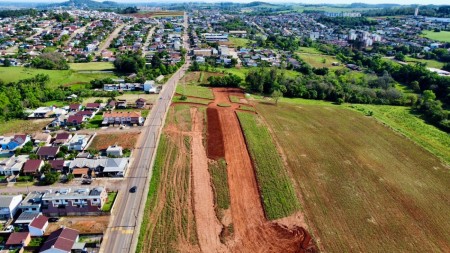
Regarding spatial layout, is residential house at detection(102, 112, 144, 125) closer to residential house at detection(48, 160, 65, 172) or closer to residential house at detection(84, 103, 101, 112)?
residential house at detection(84, 103, 101, 112)

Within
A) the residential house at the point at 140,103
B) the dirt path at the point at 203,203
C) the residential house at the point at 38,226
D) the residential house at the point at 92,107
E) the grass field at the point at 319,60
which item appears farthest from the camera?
the grass field at the point at 319,60

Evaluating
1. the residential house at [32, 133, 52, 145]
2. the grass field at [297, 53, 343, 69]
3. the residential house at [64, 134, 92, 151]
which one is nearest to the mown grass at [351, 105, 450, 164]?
the grass field at [297, 53, 343, 69]

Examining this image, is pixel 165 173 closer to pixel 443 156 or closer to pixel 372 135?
pixel 372 135

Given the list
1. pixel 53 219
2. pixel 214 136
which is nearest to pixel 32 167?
pixel 53 219

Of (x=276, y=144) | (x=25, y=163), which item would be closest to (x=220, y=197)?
(x=276, y=144)

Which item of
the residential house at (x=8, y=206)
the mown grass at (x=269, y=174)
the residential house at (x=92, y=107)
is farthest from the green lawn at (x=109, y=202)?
the residential house at (x=92, y=107)

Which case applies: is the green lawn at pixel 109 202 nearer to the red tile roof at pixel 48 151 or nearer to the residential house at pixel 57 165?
the residential house at pixel 57 165

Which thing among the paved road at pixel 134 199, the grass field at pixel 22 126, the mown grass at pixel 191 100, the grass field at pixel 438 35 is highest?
the grass field at pixel 438 35
